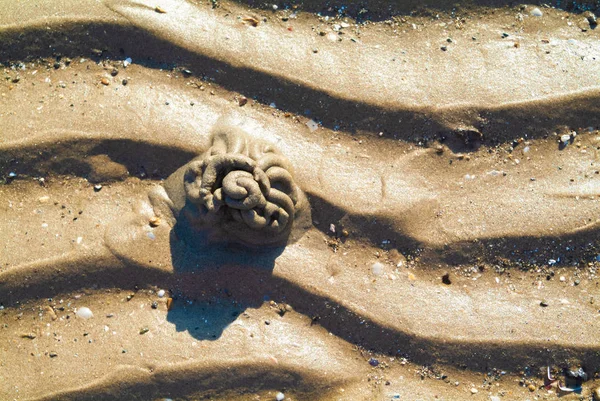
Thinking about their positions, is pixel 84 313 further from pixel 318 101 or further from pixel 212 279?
pixel 318 101

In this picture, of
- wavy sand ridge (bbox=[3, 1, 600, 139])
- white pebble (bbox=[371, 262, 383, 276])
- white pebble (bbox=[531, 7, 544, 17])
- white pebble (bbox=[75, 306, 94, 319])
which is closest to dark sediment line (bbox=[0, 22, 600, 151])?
wavy sand ridge (bbox=[3, 1, 600, 139])

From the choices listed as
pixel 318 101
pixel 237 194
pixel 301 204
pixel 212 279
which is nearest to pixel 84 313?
pixel 212 279

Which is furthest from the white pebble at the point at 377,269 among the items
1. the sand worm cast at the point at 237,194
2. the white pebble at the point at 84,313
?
the white pebble at the point at 84,313

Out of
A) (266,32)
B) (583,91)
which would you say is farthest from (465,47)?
(266,32)

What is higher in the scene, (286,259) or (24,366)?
(286,259)

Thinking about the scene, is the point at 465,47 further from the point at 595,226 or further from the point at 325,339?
the point at 325,339

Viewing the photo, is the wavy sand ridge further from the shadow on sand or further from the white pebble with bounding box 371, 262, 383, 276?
the shadow on sand

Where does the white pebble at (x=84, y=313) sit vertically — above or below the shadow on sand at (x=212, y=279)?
below

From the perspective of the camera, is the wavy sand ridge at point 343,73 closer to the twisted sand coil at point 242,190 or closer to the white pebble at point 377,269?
the twisted sand coil at point 242,190
